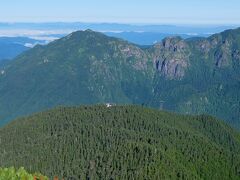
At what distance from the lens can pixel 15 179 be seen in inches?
2275

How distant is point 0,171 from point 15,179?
7.35ft

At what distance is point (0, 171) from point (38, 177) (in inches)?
162

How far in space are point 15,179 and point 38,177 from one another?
2510 mm

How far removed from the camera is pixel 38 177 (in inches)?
2319

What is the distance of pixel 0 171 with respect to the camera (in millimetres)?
58906
